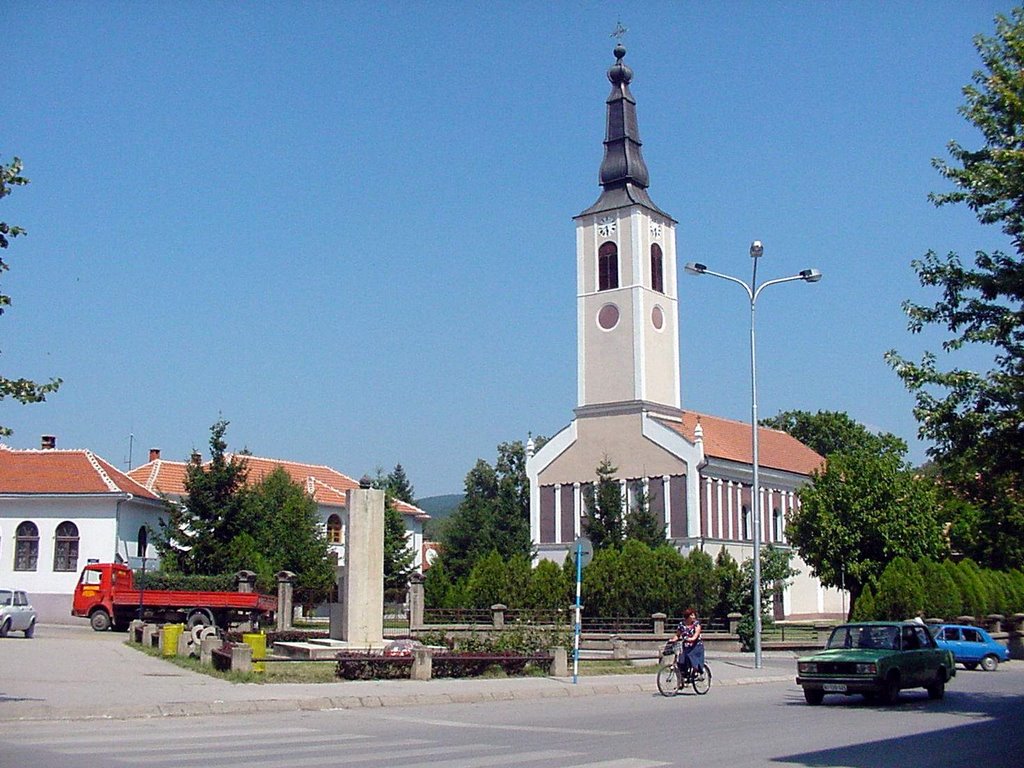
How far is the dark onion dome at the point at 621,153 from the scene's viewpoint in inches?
2534

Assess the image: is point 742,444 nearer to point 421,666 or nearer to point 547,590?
point 547,590

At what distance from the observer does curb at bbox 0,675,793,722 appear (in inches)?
633

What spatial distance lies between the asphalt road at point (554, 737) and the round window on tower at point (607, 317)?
43526 mm

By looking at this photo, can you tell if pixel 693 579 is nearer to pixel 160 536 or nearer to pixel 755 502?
pixel 755 502

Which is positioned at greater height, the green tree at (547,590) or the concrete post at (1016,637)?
the green tree at (547,590)

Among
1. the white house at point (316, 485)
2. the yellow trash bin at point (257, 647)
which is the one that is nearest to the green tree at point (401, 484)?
the white house at point (316, 485)

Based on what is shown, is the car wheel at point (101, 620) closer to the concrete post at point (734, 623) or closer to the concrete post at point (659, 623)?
the concrete post at point (659, 623)

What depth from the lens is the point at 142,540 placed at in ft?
167

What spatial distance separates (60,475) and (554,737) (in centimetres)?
4073

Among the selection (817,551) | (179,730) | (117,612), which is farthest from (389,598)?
(179,730)

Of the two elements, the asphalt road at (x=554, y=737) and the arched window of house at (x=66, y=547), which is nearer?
the asphalt road at (x=554, y=737)

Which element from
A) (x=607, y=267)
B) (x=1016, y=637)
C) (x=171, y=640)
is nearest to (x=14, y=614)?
(x=171, y=640)

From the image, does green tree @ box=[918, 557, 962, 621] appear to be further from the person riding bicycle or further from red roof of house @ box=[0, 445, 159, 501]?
red roof of house @ box=[0, 445, 159, 501]

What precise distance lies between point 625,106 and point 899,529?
30613 millimetres
